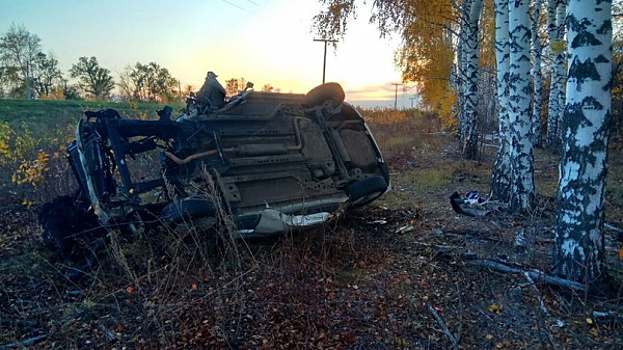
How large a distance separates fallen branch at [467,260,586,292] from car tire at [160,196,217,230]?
280 centimetres

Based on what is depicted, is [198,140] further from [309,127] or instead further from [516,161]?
[516,161]

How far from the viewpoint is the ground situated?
3.06m

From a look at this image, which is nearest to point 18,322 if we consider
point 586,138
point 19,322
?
point 19,322

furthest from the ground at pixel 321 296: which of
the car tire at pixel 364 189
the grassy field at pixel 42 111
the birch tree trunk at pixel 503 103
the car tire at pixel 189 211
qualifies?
the grassy field at pixel 42 111

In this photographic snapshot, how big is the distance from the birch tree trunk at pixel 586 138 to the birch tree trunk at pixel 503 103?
3.27m

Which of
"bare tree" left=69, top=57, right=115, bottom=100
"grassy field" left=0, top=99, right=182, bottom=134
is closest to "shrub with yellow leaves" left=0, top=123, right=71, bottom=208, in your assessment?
"grassy field" left=0, top=99, right=182, bottom=134

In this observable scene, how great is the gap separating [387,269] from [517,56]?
389cm

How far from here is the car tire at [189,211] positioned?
422cm

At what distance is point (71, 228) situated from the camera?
4965 millimetres

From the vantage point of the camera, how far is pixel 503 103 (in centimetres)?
676

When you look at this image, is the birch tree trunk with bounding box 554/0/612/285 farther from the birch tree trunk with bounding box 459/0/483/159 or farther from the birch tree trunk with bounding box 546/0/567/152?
the birch tree trunk with bounding box 546/0/567/152

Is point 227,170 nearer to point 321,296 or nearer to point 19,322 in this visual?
point 321,296

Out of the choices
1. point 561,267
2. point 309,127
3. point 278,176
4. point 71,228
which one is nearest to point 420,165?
point 309,127

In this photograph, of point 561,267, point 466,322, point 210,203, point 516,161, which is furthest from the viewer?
point 516,161
